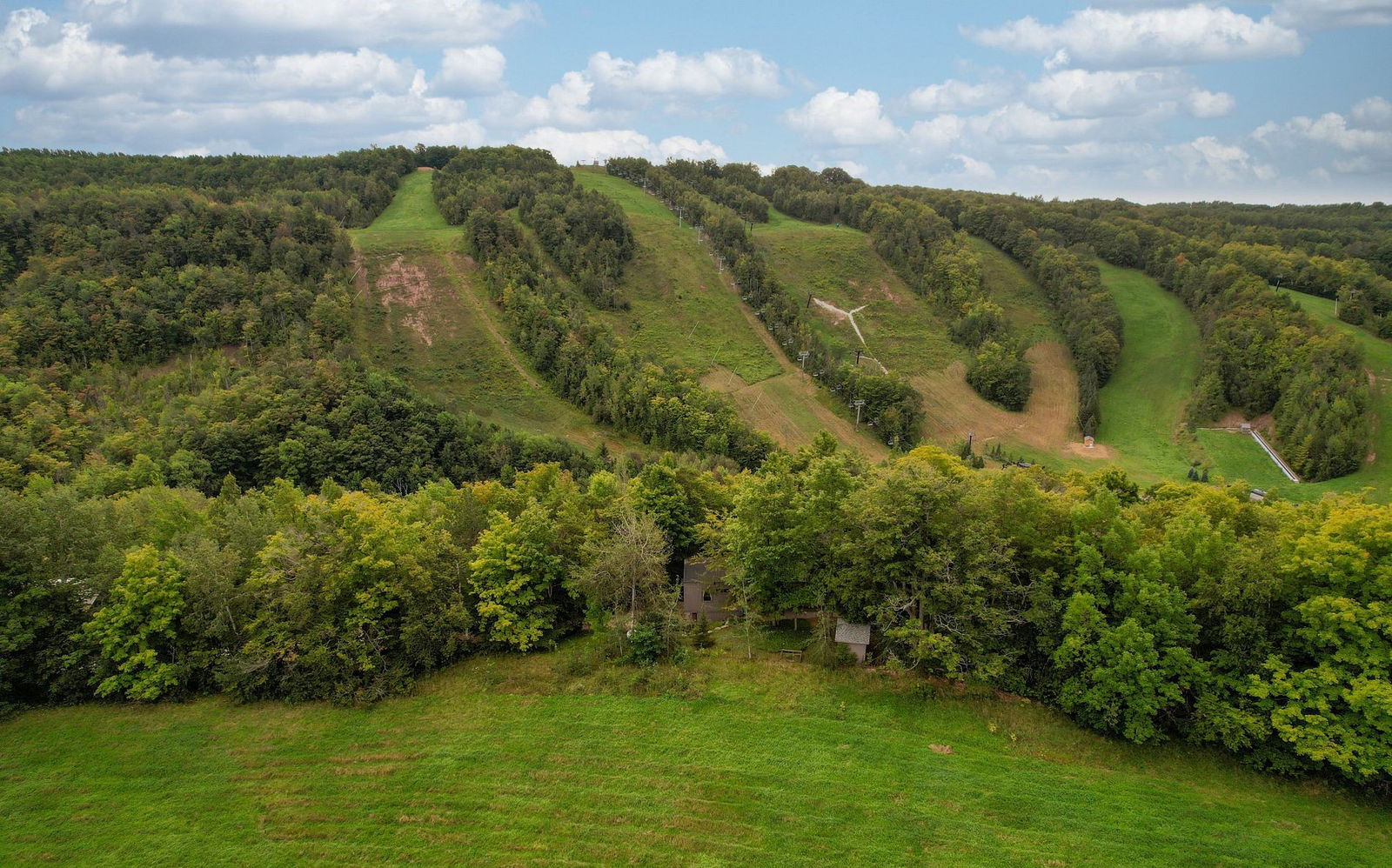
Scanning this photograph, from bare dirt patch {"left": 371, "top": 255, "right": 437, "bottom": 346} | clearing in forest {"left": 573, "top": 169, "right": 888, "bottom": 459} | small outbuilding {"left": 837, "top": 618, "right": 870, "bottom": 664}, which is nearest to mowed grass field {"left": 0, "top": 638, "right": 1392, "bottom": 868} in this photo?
small outbuilding {"left": 837, "top": 618, "right": 870, "bottom": 664}

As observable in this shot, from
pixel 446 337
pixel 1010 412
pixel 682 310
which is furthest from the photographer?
pixel 682 310

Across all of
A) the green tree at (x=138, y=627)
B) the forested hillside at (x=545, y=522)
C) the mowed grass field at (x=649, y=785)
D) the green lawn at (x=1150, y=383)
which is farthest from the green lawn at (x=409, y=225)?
the green lawn at (x=1150, y=383)

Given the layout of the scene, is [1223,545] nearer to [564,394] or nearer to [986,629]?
[986,629]

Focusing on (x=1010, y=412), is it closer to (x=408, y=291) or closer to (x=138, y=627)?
(x=408, y=291)

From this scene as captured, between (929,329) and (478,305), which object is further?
(929,329)

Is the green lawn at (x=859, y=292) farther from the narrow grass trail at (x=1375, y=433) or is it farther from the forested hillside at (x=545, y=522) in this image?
the narrow grass trail at (x=1375, y=433)

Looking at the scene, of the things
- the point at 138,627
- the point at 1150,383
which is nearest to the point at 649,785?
the point at 138,627

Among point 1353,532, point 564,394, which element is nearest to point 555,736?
point 1353,532
